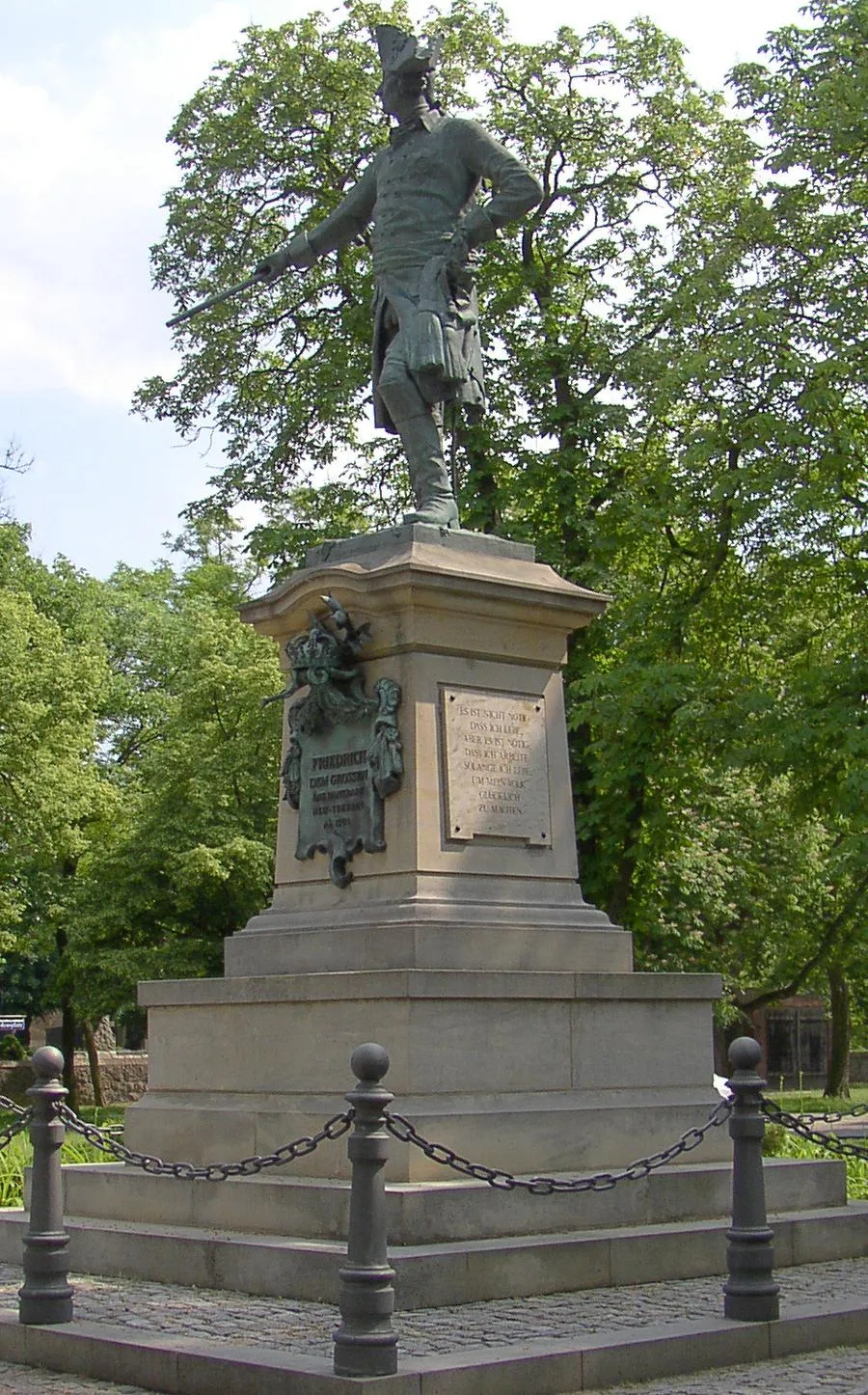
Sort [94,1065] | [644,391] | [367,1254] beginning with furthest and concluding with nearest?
[94,1065]
[644,391]
[367,1254]

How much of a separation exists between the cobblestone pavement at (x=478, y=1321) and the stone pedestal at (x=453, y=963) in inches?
42.0

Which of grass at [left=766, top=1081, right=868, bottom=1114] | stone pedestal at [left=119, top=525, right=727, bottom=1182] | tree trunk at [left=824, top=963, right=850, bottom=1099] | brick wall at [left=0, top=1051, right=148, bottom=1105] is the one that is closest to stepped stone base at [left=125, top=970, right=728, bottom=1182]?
stone pedestal at [left=119, top=525, right=727, bottom=1182]

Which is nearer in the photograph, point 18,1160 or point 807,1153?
point 18,1160

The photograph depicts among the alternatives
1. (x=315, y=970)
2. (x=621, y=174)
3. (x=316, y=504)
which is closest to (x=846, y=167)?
(x=621, y=174)

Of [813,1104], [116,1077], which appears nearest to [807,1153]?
[813,1104]

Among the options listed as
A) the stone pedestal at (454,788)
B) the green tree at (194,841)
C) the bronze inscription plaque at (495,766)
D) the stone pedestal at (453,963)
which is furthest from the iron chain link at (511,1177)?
the green tree at (194,841)

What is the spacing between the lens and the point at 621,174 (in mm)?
27594

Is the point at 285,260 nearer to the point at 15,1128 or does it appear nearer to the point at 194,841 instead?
the point at 15,1128

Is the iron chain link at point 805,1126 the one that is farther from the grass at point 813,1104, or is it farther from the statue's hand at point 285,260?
the grass at point 813,1104

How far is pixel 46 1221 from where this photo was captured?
8742 millimetres

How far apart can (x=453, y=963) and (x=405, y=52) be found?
5.62 meters

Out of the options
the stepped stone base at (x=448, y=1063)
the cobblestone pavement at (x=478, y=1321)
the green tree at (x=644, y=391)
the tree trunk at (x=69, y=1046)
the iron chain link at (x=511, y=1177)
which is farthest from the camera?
the tree trunk at (x=69, y=1046)

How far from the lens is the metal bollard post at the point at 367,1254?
7117mm

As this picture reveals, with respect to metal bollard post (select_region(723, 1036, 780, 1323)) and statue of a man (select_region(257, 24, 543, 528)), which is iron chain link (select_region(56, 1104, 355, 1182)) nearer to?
metal bollard post (select_region(723, 1036, 780, 1323))
